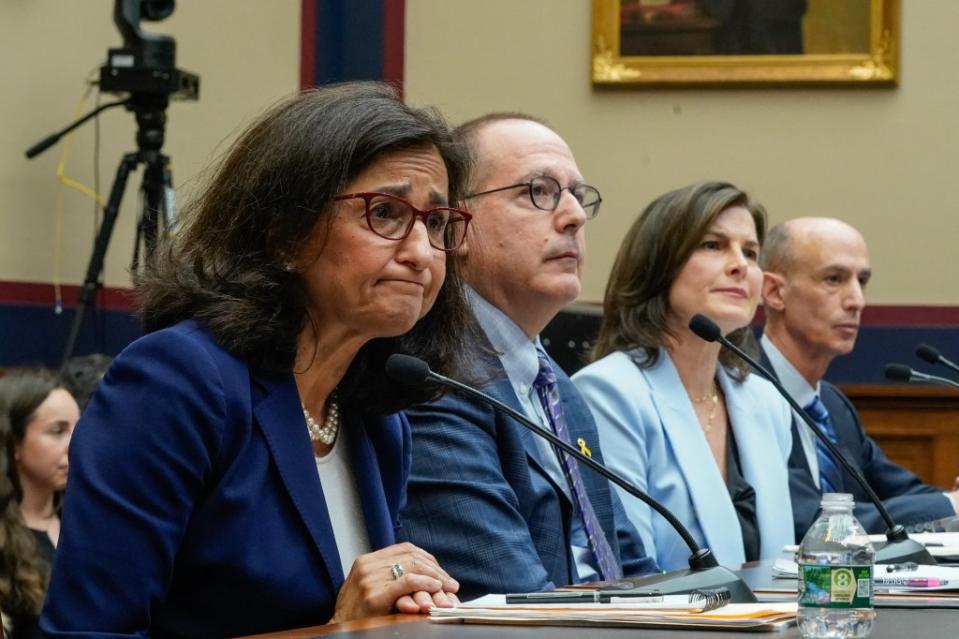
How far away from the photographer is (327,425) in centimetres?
221

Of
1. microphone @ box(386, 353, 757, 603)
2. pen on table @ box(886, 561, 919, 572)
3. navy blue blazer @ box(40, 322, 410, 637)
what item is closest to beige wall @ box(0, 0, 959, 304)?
pen on table @ box(886, 561, 919, 572)

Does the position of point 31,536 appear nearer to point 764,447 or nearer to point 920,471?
point 764,447

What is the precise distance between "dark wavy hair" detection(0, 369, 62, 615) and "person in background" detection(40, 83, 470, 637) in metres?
1.37

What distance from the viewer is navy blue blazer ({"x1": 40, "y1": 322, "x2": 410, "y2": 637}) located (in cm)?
183

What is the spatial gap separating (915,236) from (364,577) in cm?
444

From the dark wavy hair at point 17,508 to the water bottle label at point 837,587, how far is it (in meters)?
2.14

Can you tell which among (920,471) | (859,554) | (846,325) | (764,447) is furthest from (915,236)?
(859,554)

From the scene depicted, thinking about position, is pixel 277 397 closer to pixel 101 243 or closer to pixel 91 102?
pixel 101 243

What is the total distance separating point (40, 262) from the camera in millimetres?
6316

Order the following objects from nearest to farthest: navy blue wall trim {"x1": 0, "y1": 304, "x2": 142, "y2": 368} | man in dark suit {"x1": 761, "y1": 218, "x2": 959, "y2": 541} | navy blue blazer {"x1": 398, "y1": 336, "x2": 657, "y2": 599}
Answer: navy blue blazer {"x1": 398, "y1": 336, "x2": 657, "y2": 599}
man in dark suit {"x1": 761, "y1": 218, "x2": 959, "y2": 541}
navy blue wall trim {"x1": 0, "y1": 304, "x2": 142, "y2": 368}

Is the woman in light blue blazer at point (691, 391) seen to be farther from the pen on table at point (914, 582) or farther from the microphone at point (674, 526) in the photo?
the microphone at point (674, 526)

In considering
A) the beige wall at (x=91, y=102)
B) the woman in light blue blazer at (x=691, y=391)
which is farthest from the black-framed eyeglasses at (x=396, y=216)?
the beige wall at (x=91, y=102)

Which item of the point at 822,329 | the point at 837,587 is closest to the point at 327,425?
the point at 837,587

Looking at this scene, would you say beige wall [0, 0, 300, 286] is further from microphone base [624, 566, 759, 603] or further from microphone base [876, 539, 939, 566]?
microphone base [624, 566, 759, 603]
